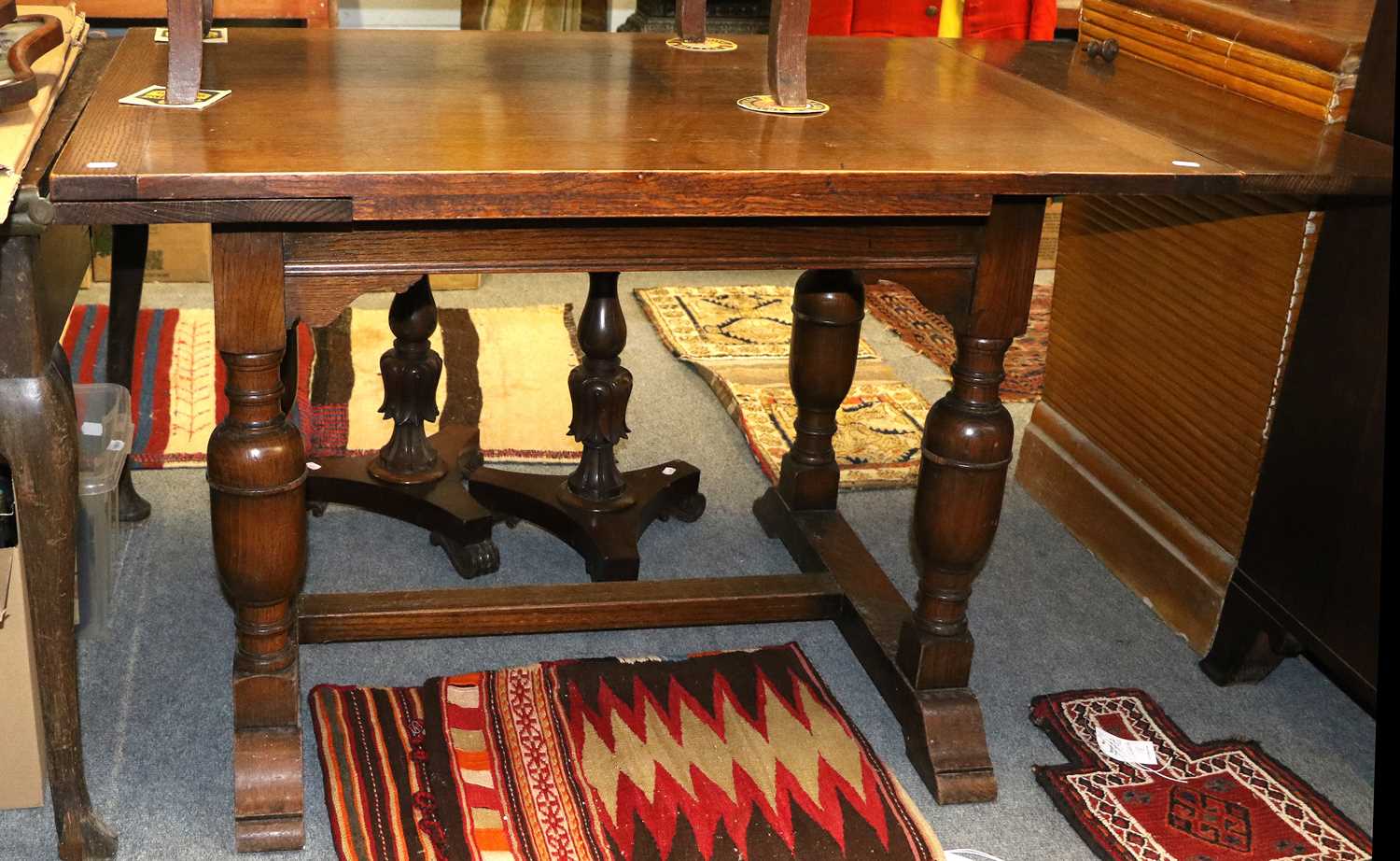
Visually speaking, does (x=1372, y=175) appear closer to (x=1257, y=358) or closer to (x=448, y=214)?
(x=1257, y=358)

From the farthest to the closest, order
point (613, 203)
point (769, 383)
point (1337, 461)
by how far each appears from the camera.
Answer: point (769, 383)
point (1337, 461)
point (613, 203)

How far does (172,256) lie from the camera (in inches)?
148

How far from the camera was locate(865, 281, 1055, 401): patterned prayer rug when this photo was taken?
11.3ft

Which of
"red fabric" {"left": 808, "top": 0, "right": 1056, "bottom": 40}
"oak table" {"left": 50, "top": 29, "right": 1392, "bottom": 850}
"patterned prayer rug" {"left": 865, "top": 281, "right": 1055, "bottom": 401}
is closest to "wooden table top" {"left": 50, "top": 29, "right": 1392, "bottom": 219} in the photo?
"oak table" {"left": 50, "top": 29, "right": 1392, "bottom": 850}

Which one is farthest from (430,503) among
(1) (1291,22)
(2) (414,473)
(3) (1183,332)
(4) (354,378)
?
(1) (1291,22)

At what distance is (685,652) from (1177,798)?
0.77m

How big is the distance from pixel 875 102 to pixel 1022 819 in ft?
3.27

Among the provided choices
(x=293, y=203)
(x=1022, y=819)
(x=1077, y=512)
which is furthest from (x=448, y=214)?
(x=1077, y=512)

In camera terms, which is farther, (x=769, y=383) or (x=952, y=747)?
(x=769, y=383)

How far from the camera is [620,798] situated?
185 cm

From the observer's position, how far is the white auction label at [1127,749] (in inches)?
79.1

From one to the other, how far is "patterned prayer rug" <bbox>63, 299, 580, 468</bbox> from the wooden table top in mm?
944

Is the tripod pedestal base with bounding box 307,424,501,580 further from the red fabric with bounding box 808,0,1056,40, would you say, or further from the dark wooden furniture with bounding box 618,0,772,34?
the dark wooden furniture with bounding box 618,0,772,34

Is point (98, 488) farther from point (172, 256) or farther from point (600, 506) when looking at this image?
point (172, 256)
